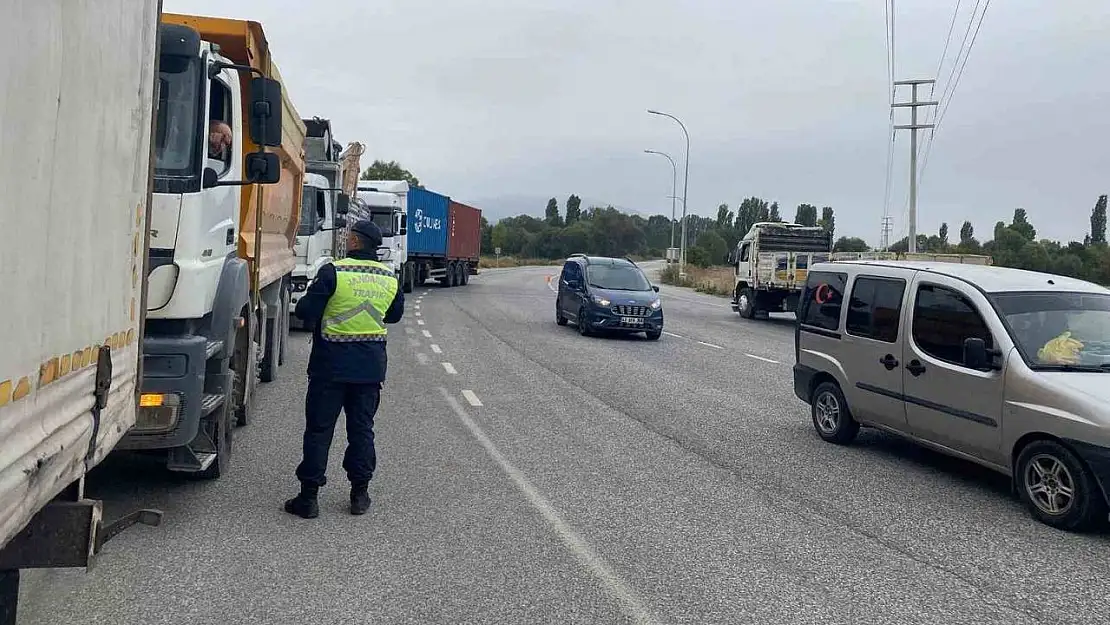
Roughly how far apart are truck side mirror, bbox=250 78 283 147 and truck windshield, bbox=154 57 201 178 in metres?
0.37

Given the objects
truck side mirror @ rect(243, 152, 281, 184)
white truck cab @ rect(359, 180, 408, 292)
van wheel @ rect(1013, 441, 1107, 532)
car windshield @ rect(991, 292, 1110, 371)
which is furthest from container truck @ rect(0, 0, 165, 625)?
white truck cab @ rect(359, 180, 408, 292)

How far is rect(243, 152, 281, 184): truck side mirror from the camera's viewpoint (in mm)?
6781

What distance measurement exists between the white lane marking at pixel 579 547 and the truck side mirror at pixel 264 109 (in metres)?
2.87

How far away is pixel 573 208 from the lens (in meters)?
154

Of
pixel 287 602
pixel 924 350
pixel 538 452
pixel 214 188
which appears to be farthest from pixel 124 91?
pixel 924 350

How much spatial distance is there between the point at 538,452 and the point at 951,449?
318cm

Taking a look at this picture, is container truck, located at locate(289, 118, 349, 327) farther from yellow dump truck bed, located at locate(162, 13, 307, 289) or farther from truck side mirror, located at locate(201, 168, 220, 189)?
truck side mirror, located at locate(201, 168, 220, 189)

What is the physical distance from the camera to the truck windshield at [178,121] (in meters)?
6.05

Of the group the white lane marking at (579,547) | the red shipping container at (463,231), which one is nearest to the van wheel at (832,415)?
the white lane marking at (579,547)

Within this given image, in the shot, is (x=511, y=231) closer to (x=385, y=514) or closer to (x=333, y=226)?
(x=333, y=226)

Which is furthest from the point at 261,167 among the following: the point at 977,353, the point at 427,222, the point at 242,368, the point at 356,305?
the point at 427,222

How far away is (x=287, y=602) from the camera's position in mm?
4699

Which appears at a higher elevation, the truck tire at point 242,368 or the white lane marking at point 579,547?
the truck tire at point 242,368

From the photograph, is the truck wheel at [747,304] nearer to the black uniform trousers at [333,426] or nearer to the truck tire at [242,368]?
the truck tire at [242,368]
